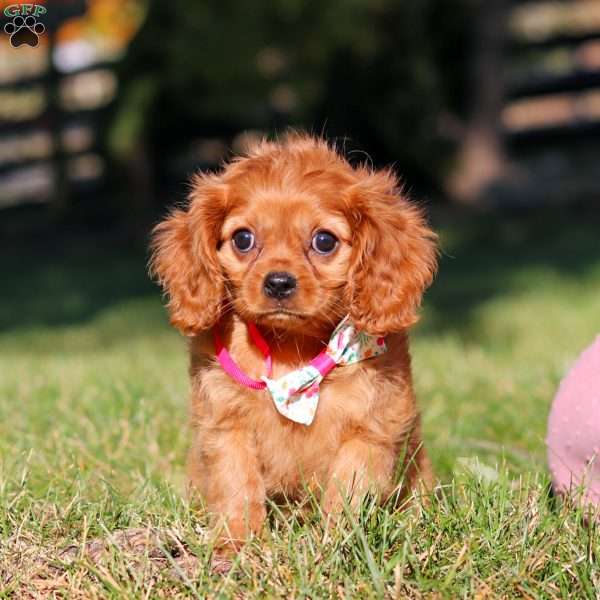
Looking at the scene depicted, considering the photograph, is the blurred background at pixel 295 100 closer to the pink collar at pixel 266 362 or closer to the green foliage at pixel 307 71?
the green foliage at pixel 307 71

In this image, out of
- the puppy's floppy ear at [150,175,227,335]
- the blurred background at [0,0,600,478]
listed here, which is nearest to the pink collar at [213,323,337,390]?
the puppy's floppy ear at [150,175,227,335]

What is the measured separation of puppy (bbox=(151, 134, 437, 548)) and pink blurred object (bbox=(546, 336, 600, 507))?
1.88 ft

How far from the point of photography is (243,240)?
10.6 ft

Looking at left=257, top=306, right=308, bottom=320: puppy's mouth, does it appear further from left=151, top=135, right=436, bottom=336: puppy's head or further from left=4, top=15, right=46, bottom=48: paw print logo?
left=4, top=15, right=46, bottom=48: paw print logo

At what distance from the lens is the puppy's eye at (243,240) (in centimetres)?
322

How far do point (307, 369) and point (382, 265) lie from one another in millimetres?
377

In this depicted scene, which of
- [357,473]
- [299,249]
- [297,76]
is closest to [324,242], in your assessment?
[299,249]

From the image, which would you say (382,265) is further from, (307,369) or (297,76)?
(297,76)

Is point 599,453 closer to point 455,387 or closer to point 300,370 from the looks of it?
point 300,370

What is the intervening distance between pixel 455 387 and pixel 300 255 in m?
2.52

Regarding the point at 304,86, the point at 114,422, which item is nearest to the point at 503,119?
the point at 304,86

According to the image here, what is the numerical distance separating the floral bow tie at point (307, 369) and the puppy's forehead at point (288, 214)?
294mm

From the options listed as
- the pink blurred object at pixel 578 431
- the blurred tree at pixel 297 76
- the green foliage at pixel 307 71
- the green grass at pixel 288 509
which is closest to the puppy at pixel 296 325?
the green grass at pixel 288 509

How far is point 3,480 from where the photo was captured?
3.41 m
